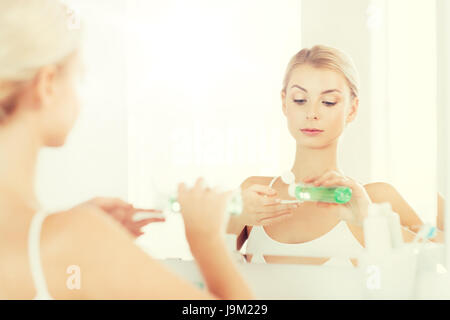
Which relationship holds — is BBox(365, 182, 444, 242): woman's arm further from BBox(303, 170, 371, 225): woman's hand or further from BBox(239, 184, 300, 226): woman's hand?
BBox(239, 184, 300, 226): woman's hand

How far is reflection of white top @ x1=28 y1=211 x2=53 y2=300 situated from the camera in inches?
35.5

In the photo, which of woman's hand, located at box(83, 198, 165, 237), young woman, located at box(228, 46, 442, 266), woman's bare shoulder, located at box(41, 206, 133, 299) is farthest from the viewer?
woman's hand, located at box(83, 198, 165, 237)

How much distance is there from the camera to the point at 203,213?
1.05 metres

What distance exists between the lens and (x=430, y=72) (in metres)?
0.95

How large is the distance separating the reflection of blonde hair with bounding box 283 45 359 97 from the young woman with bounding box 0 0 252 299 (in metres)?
0.32

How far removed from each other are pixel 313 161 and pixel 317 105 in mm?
111

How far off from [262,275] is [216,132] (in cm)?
31

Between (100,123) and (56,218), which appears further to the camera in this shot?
(100,123)

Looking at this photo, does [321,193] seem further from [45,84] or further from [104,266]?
[45,84]

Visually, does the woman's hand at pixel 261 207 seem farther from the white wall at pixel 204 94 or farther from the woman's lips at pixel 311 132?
the woman's lips at pixel 311 132

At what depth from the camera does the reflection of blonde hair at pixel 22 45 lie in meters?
0.97

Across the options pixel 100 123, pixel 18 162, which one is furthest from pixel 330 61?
pixel 18 162

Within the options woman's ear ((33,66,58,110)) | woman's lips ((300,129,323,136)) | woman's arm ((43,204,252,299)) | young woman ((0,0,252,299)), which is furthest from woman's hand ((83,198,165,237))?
woman's lips ((300,129,323,136))

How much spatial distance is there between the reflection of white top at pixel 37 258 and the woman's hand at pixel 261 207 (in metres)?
0.39
